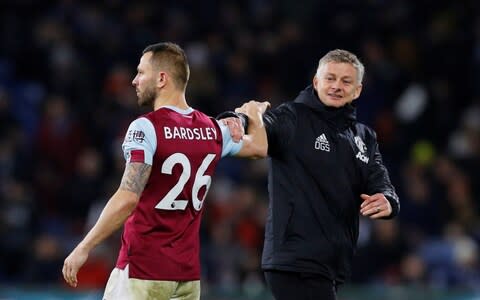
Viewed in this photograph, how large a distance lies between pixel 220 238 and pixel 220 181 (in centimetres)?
100

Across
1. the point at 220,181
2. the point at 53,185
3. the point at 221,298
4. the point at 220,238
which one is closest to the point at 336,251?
the point at 221,298

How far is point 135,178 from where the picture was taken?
5246 millimetres

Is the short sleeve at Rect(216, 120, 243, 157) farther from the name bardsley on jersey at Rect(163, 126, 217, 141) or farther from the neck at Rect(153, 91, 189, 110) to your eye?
the neck at Rect(153, 91, 189, 110)

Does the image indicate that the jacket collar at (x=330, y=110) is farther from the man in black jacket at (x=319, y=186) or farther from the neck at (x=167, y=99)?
the neck at (x=167, y=99)

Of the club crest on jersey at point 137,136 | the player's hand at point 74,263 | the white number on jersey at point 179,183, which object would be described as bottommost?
the player's hand at point 74,263

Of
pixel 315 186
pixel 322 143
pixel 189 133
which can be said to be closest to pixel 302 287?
pixel 315 186

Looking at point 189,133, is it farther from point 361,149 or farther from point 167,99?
point 361,149

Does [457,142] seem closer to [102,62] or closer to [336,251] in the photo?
[102,62]

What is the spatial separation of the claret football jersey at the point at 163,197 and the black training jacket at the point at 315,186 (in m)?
0.58

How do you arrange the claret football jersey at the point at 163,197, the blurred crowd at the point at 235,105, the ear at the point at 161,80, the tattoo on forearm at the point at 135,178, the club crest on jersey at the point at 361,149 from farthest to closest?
the blurred crowd at the point at 235,105, the club crest on jersey at the point at 361,149, the ear at the point at 161,80, the claret football jersey at the point at 163,197, the tattoo on forearm at the point at 135,178

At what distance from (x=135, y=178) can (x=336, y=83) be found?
1.31m

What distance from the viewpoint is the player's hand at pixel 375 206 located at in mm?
5699

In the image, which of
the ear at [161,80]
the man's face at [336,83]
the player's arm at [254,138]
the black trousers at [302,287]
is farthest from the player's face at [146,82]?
the black trousers at [302,287]

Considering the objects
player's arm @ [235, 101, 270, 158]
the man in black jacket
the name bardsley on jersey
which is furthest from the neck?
the man in black jacket
